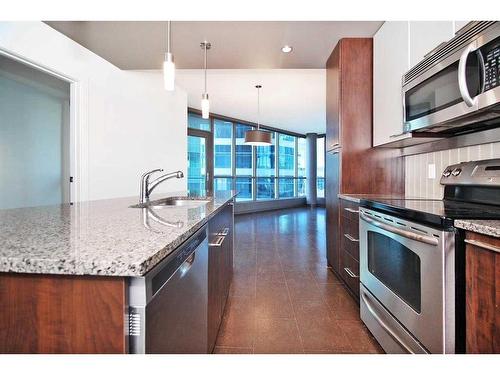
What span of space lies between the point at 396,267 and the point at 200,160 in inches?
223

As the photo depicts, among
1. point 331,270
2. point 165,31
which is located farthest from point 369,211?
point 165,31

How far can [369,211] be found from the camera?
1.78m

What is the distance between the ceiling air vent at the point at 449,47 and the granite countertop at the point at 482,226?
85 centimetres

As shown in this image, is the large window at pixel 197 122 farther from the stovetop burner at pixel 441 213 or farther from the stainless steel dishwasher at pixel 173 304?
the stainless steel dishwasher at pixel 173 304

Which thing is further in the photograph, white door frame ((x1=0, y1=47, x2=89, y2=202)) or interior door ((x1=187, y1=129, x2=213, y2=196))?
interior door ((x1=187, y1=129, x2=213, y2=196))

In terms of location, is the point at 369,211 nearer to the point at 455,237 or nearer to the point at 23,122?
the point at 455,237

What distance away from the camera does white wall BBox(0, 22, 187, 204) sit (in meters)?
2.47

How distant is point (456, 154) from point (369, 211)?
756 mm

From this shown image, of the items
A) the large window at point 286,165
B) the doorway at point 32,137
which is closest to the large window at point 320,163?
the large window at point 286,165

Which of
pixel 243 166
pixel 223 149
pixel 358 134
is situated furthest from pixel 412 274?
pixel 243 166

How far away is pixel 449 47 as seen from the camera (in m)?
1.42

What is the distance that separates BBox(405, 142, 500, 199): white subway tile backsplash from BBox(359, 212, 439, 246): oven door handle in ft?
2.29

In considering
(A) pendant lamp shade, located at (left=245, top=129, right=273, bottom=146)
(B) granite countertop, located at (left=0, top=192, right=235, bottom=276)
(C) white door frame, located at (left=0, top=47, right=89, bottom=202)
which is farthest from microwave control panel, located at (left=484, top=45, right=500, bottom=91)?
(A) pendant lamp shade, located at (left=245, top=129, right=273, bottom=146)

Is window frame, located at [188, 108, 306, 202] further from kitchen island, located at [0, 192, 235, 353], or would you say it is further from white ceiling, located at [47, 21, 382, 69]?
kitchen island, located at [0, 192, 235, 353]
